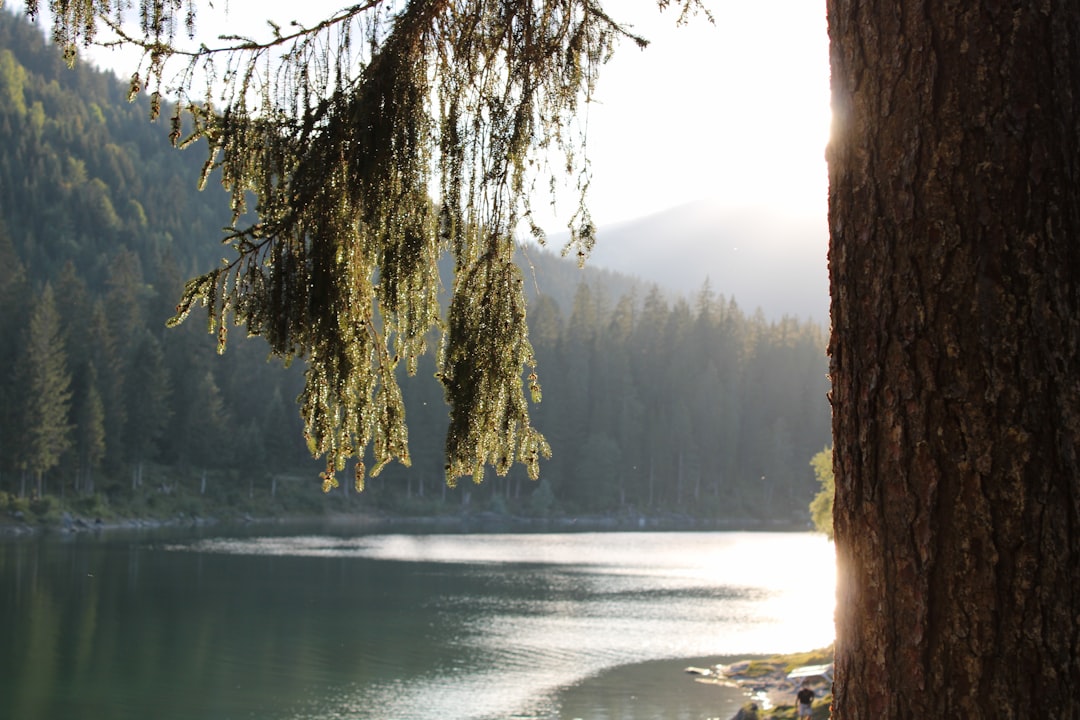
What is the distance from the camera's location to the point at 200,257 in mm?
111938

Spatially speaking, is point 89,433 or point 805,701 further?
point 89,433

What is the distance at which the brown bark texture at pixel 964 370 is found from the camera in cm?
190

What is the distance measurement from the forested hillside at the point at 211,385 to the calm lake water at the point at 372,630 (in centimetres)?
1342

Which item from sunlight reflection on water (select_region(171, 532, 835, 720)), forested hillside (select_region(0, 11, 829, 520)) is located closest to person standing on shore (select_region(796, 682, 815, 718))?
sunlight reflection on water (select_region(171, 532, 835, 720))

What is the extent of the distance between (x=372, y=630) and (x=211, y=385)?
43404 millimetres

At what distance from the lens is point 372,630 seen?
24656 mm

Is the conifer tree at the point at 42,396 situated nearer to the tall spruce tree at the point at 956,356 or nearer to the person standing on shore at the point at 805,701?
the person standing on shore at the point at 805,701

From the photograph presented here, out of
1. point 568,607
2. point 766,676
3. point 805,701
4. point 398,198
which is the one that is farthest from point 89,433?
point 398,198

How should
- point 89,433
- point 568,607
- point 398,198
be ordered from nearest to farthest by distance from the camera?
1. point 398,198
2. point 568,607
3. point 89,433

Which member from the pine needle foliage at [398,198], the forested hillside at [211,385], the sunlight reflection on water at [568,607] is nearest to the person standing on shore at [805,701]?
the sunlight reflection on water at [568,607]

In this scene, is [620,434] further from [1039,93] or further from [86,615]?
[1039,93]

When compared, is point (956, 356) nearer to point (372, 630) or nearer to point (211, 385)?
point (372, 630)

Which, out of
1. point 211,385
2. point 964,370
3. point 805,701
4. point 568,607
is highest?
point 211,385

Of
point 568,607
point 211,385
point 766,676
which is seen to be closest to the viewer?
point 766,676
